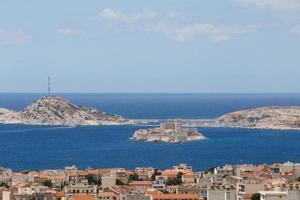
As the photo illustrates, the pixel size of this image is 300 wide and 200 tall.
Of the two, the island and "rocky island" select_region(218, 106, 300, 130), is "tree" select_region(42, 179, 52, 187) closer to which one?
the island

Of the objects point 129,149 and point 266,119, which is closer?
point 129,149

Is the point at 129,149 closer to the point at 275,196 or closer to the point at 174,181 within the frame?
the point at 174,181

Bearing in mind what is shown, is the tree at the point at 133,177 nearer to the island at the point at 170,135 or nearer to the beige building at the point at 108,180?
the beige building at the point at 108,180

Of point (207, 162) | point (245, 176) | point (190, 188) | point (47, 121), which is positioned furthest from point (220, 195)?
point (47, 121)

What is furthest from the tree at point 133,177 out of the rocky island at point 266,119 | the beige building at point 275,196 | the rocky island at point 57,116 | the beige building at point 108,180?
the rocky island at point 57,116

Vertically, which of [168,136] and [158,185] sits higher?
[168,136]

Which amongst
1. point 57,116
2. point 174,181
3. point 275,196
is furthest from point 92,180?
point 57,116

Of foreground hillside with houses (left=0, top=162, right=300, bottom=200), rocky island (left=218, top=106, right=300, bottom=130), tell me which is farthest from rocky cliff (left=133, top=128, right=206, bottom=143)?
foreground hillside with houses (left=0, top=162, right=300, bottom=200)
